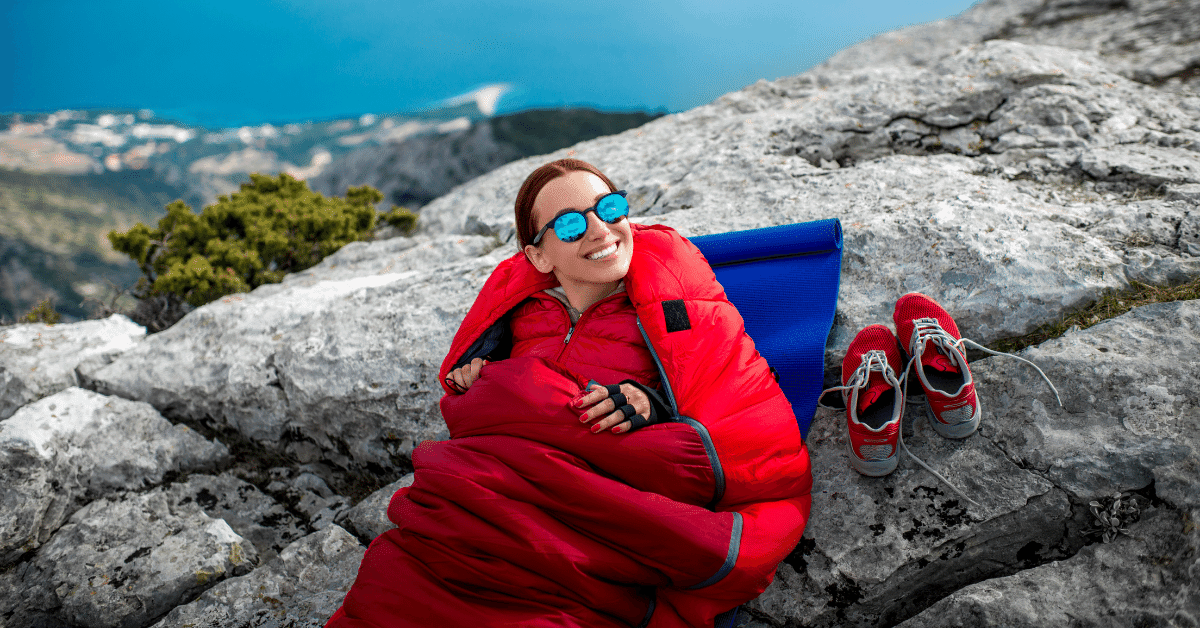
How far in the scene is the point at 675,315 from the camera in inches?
91.4

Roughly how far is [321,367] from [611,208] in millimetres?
2178

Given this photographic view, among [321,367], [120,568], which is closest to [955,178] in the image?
[321,367]

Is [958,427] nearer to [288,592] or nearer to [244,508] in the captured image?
[288,592]

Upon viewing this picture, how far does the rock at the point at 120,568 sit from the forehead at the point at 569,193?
2.37 m

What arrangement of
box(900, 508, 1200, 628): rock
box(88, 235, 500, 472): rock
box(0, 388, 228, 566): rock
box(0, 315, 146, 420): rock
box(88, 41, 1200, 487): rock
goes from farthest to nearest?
box(0, 315, 146, 420): rock
box(88, 235, 500, 472): rock
box(0, 388, 228, 566): rock
box(88, 41, 1200, 487): rock
box(900, 508, 1200, 628): rock

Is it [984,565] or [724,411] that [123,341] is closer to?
[724,411]

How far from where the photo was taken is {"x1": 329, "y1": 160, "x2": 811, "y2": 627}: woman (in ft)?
6.38

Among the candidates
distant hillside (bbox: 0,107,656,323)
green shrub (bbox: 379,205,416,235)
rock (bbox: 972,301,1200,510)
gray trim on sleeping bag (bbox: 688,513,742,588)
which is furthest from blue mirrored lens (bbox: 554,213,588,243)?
distant hillside (bbox: 0,107,656,323)

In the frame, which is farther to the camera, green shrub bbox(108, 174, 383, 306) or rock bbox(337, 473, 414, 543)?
green shrub bbox(108, 174, 383, 306)

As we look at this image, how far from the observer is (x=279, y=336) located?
12.4 ft

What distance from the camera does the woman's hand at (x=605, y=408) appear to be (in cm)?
209

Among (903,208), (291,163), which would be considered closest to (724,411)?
(903,208)

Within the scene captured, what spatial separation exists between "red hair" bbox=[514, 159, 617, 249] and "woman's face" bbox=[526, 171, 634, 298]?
2 centimetres

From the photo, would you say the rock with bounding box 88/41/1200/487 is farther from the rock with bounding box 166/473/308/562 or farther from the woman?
the woman
